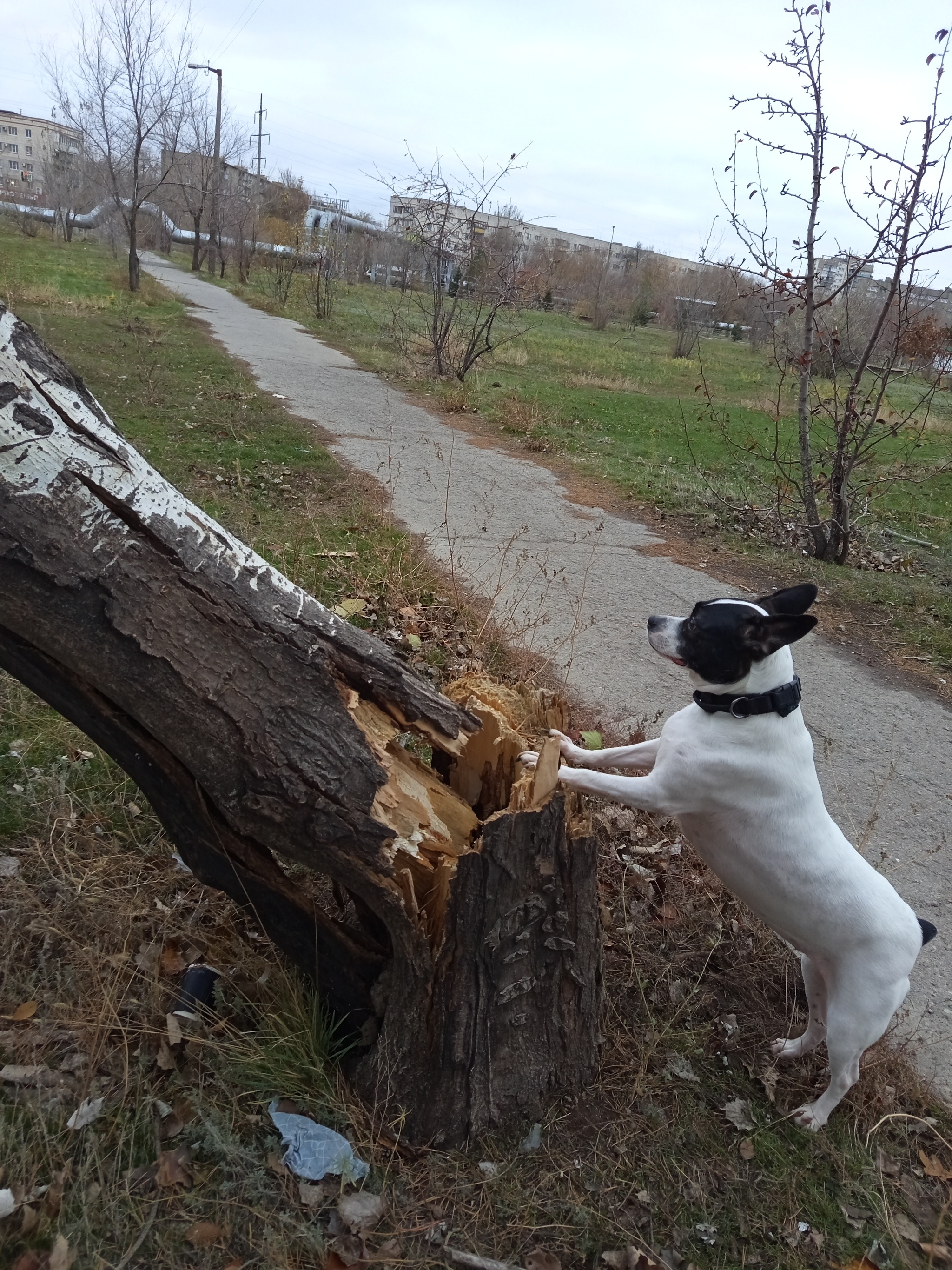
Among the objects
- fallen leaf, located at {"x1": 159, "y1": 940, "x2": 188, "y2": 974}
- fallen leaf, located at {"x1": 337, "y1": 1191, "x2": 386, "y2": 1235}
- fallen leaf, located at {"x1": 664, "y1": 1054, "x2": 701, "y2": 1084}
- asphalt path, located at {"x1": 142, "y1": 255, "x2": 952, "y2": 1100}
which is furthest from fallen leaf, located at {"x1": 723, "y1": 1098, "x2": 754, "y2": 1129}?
fallen leaf, located at {"x1": 159, "y1": 940, "x2": 188, "y2": 974}

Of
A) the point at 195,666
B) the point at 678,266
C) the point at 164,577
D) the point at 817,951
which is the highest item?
the point at 678,266

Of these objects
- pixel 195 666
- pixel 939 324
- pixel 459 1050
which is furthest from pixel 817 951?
pixel 939 324

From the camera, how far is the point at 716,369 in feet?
96.2

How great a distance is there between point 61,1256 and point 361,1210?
0.72 m

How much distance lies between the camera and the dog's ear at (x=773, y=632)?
255 cm

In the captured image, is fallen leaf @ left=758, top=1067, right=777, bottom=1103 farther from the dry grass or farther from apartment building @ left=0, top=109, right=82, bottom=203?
apartment building @ left=0, top=109, right=82, bottom=203

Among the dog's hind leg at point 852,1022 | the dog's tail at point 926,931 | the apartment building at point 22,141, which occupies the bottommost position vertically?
the dog's hind leg at point 852,1022

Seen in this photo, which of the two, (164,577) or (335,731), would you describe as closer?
(164,577)

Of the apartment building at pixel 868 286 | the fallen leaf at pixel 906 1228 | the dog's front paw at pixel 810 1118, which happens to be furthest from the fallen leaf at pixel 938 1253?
the apartment building at pixel 868 286

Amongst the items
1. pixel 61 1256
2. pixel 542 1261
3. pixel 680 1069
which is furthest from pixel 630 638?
pixel 61 1256

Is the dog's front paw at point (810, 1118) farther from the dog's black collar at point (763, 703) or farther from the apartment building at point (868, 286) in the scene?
the apartment building at point (868, 286)

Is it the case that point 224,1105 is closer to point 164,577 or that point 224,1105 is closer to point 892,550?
point 164,577

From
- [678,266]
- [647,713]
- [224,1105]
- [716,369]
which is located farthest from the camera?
[678,266]

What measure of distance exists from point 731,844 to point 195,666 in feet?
5.97
